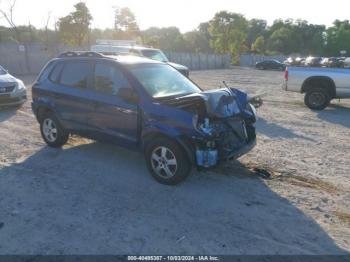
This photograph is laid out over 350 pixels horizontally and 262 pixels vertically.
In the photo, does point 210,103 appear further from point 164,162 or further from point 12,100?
point 12,100

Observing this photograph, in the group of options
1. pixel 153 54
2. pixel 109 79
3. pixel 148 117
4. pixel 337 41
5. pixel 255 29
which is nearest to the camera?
pixel 148 117

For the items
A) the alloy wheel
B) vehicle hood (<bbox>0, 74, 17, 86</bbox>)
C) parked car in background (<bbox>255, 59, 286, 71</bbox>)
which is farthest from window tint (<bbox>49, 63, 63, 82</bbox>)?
parked car in background (<bbox>255, 59, 286, 71</bbox>)

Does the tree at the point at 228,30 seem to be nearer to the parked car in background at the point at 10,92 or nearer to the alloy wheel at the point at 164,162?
the parked car in background at the point at 10,92

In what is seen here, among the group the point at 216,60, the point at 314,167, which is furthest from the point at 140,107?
the point at 216,60

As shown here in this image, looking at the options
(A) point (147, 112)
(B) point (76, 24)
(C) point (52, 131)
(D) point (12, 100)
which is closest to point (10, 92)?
(D) point (12, 100)

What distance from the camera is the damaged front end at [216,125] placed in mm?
4973

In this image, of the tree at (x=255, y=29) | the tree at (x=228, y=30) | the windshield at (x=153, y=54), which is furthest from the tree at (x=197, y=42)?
the windshield at (x=153, y=54)

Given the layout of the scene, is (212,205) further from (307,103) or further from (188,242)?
(307,103)

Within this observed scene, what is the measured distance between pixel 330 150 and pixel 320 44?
93.3 meters

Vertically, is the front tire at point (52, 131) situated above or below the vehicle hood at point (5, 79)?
below

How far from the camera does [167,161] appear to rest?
5.28 m

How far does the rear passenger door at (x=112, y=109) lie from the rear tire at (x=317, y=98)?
8284mm

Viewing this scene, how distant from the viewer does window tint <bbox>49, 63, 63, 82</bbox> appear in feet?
22.8

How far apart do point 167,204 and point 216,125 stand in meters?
1.33
